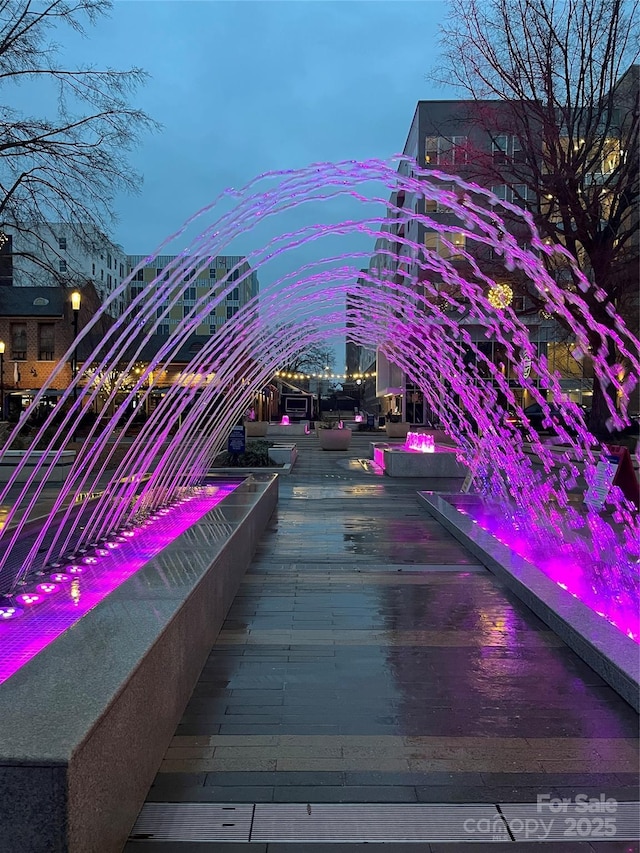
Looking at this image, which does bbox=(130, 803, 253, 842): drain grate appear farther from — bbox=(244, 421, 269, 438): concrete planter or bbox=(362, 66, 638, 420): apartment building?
bbox=(244, 421, 269, 438): concrete planter

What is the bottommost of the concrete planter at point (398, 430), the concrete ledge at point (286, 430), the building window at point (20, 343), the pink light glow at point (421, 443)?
the concrete ledge at point (286, 430)

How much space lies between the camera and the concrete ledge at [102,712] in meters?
2.29

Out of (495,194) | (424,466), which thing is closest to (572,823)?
(424,466)

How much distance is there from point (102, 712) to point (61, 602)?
2.46 meters

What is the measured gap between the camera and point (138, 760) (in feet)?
10.2

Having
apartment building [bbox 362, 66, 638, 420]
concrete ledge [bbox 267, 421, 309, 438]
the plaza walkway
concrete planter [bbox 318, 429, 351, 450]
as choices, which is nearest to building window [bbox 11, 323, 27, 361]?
concrete ledge [bbox 267, 421, 309, 438]

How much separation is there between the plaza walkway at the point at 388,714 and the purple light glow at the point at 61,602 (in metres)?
1.00

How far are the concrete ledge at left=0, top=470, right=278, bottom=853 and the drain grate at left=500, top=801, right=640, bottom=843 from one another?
5.92 feet

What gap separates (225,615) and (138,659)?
302 centimetres

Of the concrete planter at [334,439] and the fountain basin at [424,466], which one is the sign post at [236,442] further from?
the concrete planter at [334,439]

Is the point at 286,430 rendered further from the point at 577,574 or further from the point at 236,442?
the point at 577,574

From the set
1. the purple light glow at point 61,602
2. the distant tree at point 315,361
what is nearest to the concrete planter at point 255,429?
the purple light glow at point 61,602

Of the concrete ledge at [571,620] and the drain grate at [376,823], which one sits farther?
the concrete ledge at [571,620]

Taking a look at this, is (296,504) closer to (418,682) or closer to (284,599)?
(284,599)
